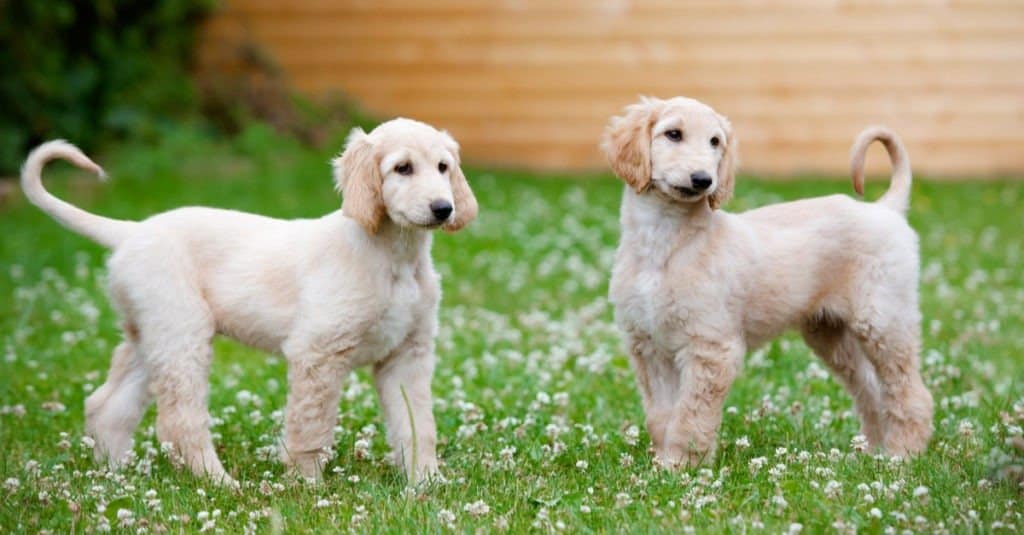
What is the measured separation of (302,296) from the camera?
5316mm

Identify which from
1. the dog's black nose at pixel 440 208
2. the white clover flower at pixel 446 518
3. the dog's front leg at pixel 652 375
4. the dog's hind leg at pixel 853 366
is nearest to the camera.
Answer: the white clover flower at pixel 446 518

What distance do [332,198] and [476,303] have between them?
4463mm

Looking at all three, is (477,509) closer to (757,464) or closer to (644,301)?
(757,464)

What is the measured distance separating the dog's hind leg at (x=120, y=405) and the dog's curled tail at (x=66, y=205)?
48cm

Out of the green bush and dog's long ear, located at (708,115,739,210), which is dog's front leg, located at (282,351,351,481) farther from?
the green bush

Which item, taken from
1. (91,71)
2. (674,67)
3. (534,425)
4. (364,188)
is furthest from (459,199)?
(674,67)

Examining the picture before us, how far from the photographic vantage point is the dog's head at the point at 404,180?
497 cm

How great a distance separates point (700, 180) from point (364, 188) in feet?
4.57

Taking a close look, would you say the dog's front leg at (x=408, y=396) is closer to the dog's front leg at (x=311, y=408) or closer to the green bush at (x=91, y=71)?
the dog's front leg at (x=311, y=408)

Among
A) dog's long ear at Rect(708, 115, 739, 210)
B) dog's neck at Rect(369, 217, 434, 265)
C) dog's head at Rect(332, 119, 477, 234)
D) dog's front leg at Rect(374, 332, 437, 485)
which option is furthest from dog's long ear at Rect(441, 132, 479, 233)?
dog's long ear at Rect(708, 115, 739, 210)

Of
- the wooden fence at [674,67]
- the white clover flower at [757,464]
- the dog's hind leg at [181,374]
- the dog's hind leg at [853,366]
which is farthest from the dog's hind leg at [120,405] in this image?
the wooden fence at [674,67]

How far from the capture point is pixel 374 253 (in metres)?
5.20

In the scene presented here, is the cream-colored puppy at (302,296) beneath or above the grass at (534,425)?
above

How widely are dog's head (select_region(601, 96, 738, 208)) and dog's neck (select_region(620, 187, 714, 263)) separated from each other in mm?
73
